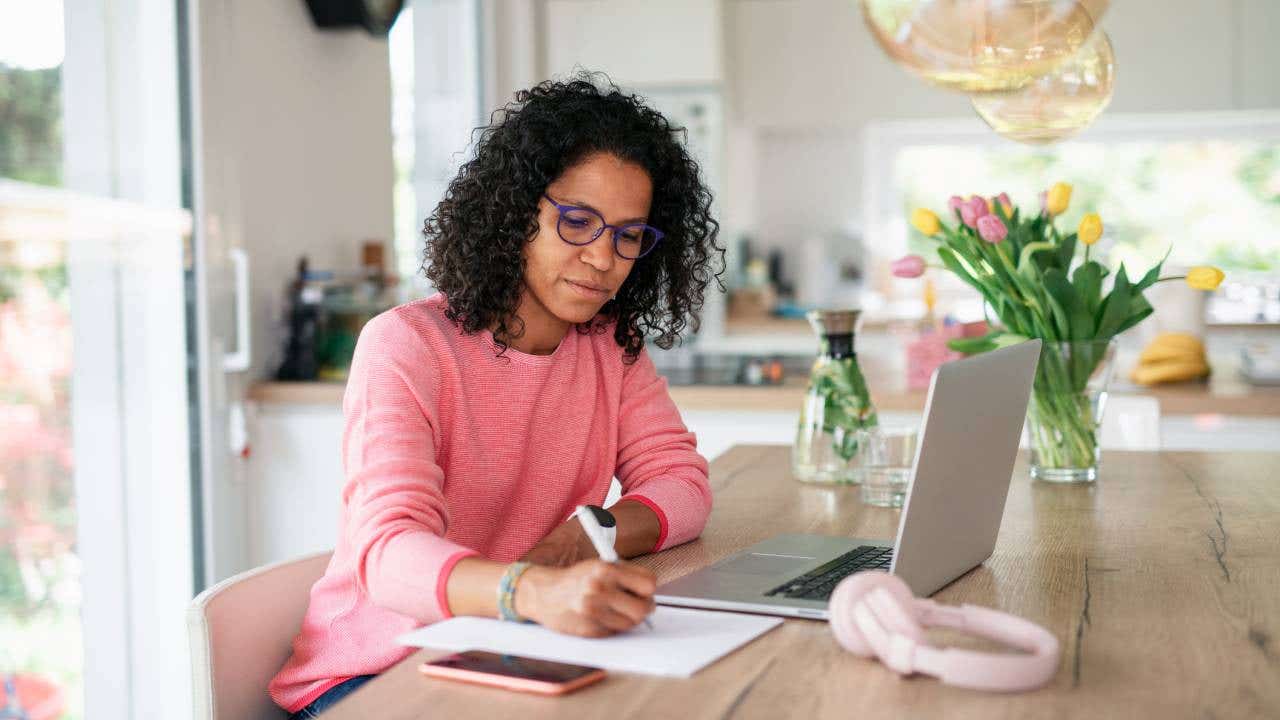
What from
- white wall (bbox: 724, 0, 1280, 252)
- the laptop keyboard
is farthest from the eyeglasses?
white wall (bbox: 724, 0, 1280, 252)

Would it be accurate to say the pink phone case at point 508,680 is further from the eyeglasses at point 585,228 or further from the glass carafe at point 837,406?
the glass carafe at point 837,406

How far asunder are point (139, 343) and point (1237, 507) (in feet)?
6.61

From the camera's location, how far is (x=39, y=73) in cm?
213

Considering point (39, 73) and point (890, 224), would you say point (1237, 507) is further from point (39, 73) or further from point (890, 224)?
point (890, 224)

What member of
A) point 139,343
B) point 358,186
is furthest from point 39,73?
point 358,186

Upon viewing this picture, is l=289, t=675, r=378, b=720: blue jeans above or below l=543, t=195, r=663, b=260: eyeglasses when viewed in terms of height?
below

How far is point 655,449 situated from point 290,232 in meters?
1.79

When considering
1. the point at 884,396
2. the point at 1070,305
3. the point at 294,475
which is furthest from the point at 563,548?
the point at 294,475

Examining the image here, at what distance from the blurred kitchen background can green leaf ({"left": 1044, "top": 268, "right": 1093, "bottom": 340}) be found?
0.66m

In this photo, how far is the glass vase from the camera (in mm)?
1816

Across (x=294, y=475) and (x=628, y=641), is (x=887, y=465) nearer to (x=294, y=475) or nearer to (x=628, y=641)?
(x=628, y=641)

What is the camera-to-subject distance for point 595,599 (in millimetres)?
972

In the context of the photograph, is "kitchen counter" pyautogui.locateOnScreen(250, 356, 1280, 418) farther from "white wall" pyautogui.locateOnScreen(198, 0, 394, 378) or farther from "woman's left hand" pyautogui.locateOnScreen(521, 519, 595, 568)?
"woman's left hand" pyautogui.locateOnScreen(521, 519, 595, 568)

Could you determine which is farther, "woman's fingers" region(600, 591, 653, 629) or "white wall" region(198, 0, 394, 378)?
"white wall" region(198, 0, 394, 378)
